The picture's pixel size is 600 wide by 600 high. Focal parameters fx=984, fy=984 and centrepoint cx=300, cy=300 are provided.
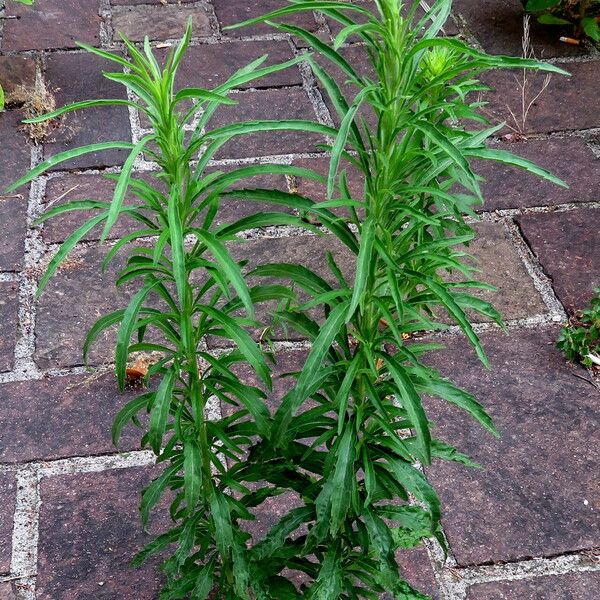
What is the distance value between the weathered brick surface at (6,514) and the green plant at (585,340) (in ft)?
5.14

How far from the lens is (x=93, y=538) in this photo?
2396 mm

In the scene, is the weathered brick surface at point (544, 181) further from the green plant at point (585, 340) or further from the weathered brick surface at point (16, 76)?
the weathered brick surface at point (16, 76)

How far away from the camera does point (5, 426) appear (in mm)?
2643

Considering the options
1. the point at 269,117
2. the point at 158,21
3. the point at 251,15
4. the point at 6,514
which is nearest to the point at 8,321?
the point at 6,514

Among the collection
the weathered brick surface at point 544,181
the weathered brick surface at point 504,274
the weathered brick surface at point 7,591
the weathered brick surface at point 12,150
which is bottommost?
the weathered brick surface at point 7,591

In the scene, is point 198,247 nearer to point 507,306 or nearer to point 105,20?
point 507,306

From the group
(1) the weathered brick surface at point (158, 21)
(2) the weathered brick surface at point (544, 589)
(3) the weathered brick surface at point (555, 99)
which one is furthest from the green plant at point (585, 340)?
(1) the weathered brick surface at point (158, 21)

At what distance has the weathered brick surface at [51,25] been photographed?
4.06 meters

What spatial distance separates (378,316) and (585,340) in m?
1.26

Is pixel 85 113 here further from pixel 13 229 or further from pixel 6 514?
pixel 6 514

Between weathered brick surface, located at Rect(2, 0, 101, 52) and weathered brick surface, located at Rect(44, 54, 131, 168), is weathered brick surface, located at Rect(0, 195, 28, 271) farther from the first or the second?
weathered brick surface, located at Rect(2, 0, 101, 52)

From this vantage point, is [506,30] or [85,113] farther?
[506,30]

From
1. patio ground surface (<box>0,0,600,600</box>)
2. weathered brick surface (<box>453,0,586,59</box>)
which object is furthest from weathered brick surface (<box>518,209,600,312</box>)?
weathered brick surface (<box>453,0,586,59</box>)

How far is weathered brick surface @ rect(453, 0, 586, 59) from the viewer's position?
4098 mm
